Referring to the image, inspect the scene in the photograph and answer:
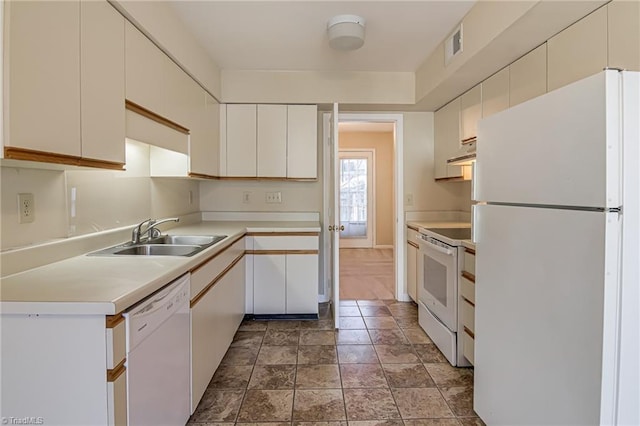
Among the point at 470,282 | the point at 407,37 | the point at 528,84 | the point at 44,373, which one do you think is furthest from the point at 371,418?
the point at 407,37

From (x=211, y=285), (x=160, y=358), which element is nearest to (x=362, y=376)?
(x=211, y=285)

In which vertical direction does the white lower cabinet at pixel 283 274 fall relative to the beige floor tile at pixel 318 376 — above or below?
above

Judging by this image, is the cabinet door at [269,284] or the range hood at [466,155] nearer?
the range hood at [466,155]

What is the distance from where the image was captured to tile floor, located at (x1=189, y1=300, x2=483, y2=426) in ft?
6.01

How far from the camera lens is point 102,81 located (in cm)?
144

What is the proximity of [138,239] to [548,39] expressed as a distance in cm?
267

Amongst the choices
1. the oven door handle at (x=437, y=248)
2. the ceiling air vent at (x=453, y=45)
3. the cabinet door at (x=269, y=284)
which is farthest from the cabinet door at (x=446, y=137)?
the cabinet door at (x=269, y=284)

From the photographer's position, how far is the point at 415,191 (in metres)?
3.71

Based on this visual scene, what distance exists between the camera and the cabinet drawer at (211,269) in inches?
69.0

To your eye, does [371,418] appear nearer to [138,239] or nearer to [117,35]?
[138,239]

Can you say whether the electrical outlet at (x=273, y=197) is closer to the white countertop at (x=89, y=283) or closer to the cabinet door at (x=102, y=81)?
the white countertop at (x=89, y=283)

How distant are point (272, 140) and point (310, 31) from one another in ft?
3.77

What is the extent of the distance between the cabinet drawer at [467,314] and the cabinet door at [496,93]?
4.47 feet

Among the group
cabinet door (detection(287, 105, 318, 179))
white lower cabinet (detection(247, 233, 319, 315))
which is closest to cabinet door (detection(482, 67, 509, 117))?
cabinet door (detection(287, 105, 318, 179))
